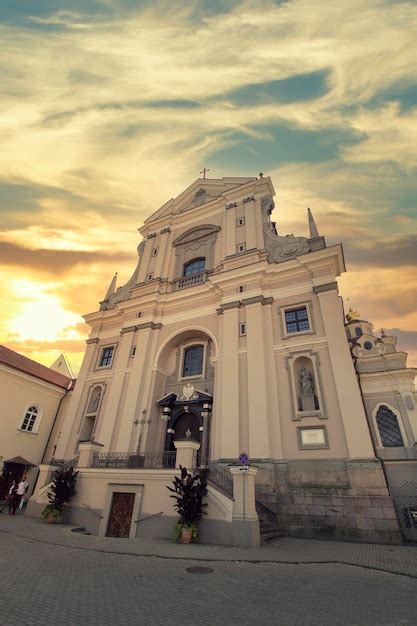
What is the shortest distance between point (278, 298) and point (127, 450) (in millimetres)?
12286

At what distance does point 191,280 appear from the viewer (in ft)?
77.3

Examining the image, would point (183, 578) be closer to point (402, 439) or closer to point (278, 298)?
point (402, 439)

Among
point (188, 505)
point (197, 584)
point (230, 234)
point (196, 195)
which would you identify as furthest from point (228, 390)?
point (196, 195)

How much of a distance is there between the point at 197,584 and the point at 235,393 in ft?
34.5

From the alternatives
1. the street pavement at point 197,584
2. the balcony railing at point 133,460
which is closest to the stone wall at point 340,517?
the street pavement at point 197,584

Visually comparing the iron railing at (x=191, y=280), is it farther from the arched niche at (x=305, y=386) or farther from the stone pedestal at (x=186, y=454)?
the stone pedestal at (x=186, y=454)

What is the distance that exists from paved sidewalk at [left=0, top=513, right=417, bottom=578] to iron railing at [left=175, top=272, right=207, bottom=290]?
15.4 m

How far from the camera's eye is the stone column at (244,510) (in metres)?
10.2

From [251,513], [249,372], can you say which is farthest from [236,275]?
[251,513]

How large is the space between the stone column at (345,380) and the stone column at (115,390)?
12831 mm

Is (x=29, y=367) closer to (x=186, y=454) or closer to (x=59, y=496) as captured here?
(x=59, y=496)

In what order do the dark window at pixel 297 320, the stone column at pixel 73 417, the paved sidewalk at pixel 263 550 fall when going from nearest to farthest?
the paved sidewalk at pixel 263 550 → the dark window at pixel 297 320 → the stone column at pixel 73 417

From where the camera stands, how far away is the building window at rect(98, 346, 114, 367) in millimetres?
23509

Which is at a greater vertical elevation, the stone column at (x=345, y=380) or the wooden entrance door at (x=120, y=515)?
the stone column at (x=345, y=380)
